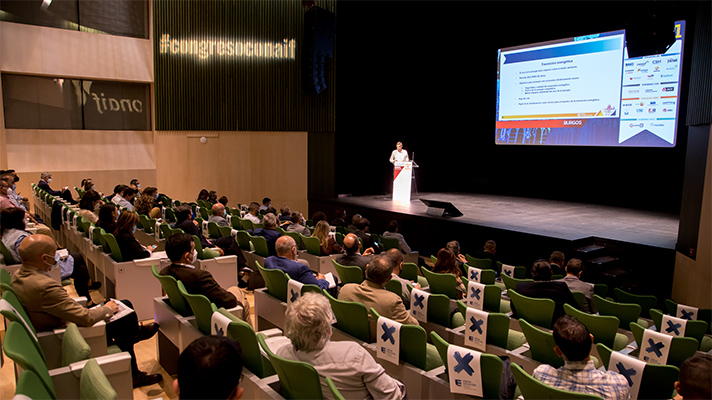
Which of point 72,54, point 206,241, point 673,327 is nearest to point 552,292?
point 673,327

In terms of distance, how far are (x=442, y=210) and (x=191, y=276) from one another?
22.4 feet

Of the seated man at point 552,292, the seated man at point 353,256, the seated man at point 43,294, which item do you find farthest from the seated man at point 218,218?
the seated man at point 552,292

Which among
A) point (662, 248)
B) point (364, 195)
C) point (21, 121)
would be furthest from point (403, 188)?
point (21, 121)

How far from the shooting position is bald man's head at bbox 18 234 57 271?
2938 mm

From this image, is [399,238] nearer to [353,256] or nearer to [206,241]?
[353,256]

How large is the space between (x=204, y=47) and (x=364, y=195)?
5.78 meters

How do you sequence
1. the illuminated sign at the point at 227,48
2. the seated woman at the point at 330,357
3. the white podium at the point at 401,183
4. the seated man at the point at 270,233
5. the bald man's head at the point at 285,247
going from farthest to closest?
the illuminated sign at the point at 227,48 → the white podium at the point at 401,183 → the seated man at the point at 270,233 → the bald man's head at the point at 285,247 → the seated woman at the point at 330,357

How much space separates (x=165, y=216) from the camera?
8312 mm

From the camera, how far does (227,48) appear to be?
495 inches

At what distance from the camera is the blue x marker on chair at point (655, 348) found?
122 inches


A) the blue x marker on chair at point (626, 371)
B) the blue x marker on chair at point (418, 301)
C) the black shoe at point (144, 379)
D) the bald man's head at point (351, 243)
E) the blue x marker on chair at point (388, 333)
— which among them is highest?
the bald man's head at point (351, 243)

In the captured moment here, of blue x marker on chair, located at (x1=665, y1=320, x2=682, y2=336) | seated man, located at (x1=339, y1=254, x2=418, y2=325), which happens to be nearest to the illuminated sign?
seated man, located at (x1=339, y1=254, x2=418, y2=325)

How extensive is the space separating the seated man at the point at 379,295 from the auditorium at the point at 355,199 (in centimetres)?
2

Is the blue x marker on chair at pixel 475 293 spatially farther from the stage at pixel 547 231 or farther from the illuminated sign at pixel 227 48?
the illuminated sign at pixel 227 48
